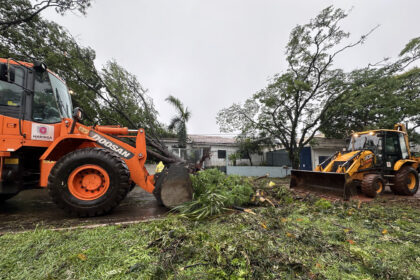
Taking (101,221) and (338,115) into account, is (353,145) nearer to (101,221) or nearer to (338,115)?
(338,115)

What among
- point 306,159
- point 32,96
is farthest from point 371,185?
point 306,159

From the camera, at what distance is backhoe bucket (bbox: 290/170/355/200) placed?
4707 millimetres

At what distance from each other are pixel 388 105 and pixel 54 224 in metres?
A: 15.9

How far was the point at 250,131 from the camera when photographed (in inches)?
637

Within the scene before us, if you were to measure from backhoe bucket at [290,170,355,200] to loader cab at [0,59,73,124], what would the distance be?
694cm

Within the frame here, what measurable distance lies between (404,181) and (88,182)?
31.0ft

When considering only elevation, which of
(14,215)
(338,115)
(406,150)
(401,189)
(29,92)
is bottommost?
(401,189)

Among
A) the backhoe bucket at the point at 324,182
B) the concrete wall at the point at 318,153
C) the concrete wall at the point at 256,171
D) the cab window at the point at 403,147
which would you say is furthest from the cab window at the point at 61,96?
the concrete wall at the point at 318,153

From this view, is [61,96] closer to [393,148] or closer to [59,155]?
[59,155]

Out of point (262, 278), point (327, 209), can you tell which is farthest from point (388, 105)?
point (262, 278)

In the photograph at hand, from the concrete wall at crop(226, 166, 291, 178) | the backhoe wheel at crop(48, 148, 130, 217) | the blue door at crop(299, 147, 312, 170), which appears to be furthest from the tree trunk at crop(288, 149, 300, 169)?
the backhoe wheel at crop(48, 148, 130, 217)

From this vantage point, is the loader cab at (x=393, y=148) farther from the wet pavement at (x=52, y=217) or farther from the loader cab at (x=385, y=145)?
the wet pavement at (x=52, y=217)

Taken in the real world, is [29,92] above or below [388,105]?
Result: below

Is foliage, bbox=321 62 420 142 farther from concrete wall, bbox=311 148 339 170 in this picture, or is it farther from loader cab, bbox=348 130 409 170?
concrete wall, bbox=311 148 339 170
